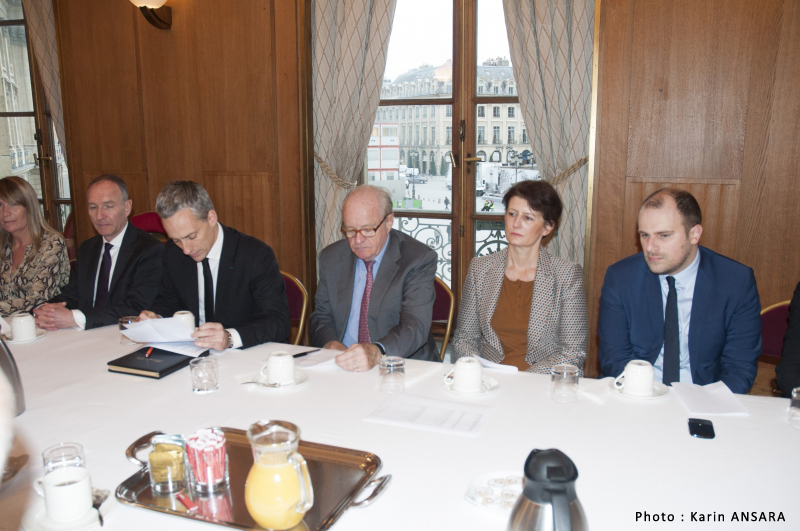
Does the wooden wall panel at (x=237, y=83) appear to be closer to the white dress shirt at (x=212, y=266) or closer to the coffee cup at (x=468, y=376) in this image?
the white dress shirt at (x=212, y=266)

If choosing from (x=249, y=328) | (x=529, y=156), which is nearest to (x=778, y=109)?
(x=529, y=156)

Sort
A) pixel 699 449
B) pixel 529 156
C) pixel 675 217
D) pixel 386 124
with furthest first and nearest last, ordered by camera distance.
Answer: pixel 386 124
pixel 529 156
pixel 675 217
pixel 699 449

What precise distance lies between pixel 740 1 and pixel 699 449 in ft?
9.82

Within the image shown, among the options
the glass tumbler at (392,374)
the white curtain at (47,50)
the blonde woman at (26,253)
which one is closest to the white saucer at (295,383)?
the glass tumbler at (392,374)

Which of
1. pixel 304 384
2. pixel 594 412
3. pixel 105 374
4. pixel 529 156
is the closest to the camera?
pixel 594 412

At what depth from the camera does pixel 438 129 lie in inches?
178

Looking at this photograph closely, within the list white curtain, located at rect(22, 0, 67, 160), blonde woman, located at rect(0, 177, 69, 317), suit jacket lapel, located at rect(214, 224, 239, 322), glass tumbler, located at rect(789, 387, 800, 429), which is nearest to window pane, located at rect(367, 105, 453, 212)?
suit jacket lapel, located at rect(214, 224, 239, 322)

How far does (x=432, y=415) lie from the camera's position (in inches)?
63.5

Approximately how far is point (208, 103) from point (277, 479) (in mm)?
4175

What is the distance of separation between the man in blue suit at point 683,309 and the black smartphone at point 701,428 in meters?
0.69

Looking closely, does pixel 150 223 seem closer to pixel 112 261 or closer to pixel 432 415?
pixel 112 261

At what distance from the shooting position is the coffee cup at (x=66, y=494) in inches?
43.6

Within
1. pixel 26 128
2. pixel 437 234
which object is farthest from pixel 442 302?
pixel 26 128

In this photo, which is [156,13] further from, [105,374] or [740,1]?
[740,1]
